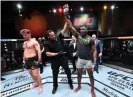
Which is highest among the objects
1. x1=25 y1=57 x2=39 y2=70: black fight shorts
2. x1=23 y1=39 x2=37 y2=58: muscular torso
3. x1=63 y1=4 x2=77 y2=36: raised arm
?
x1=63 y1=4 x2=77 y2=36: raised arm

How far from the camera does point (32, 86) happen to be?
3639 mm

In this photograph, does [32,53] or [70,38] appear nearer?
[32,53]

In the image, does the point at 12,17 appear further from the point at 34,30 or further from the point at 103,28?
the point at 103,28

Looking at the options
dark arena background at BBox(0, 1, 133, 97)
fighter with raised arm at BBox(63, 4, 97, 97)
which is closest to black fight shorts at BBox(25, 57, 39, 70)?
dark arena background at BBox(0, 1, 133, 97)

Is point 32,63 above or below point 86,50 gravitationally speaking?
below

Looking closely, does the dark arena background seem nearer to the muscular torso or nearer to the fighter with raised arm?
the fighter with raised arm

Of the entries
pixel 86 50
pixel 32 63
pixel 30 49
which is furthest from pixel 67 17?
pixel 32 63

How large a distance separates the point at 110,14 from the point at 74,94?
23.3 ft

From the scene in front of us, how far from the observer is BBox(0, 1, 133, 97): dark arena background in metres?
3.48

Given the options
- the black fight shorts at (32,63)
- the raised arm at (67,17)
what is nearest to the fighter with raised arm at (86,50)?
the raised arm at (67,17)

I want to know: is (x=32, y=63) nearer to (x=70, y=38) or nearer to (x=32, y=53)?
(x=32, y=53)

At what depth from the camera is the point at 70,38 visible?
8.66 meters

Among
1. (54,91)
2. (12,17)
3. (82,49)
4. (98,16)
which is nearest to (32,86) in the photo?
(54,91)

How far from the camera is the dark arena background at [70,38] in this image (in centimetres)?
348
